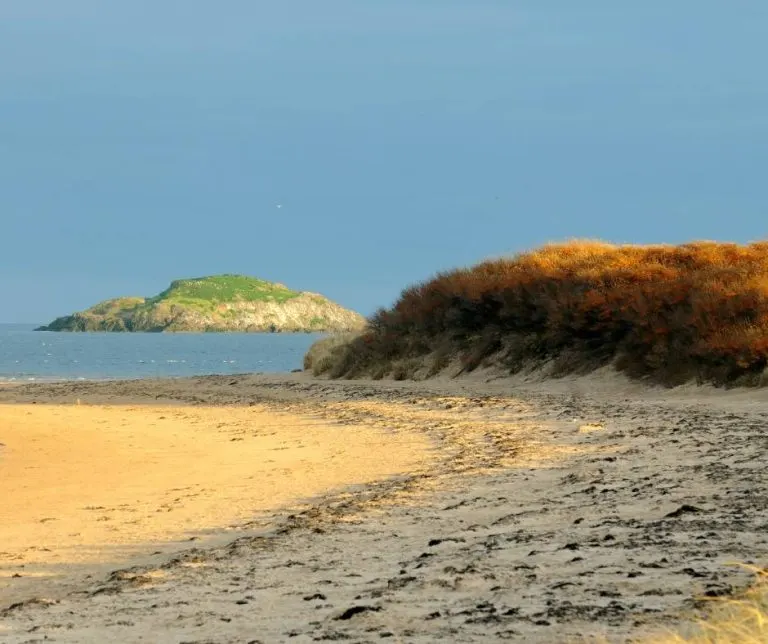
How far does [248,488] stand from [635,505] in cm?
454

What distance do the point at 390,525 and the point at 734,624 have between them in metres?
4.47

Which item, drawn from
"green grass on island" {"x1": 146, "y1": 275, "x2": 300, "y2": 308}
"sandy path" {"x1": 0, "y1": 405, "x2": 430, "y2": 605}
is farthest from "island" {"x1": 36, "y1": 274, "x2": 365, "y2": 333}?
"sandy path" {"x1": 0, "y1": 405, "x2": 430, "y2": 605}

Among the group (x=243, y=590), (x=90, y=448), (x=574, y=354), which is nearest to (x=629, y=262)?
(x=574, y=354)

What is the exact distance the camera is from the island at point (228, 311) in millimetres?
178875

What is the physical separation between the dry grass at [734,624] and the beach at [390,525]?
8.3 inches

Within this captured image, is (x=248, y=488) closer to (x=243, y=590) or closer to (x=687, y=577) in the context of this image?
(x=243, y=590)

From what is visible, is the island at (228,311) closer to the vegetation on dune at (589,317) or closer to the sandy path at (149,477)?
the vegetation on dune at (589,317)

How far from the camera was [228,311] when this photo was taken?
180250mm

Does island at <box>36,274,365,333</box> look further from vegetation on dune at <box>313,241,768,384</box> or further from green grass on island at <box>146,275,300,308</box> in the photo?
vegetation on dune at <box>313,241,768,384</box>

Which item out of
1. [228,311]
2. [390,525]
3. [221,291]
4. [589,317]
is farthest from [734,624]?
[221,291]

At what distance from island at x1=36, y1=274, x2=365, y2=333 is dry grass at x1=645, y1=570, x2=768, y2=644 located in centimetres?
17041

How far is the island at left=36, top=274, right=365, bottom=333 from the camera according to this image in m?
179

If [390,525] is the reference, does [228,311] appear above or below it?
above

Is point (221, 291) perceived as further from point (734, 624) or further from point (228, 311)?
point (734, 624)
